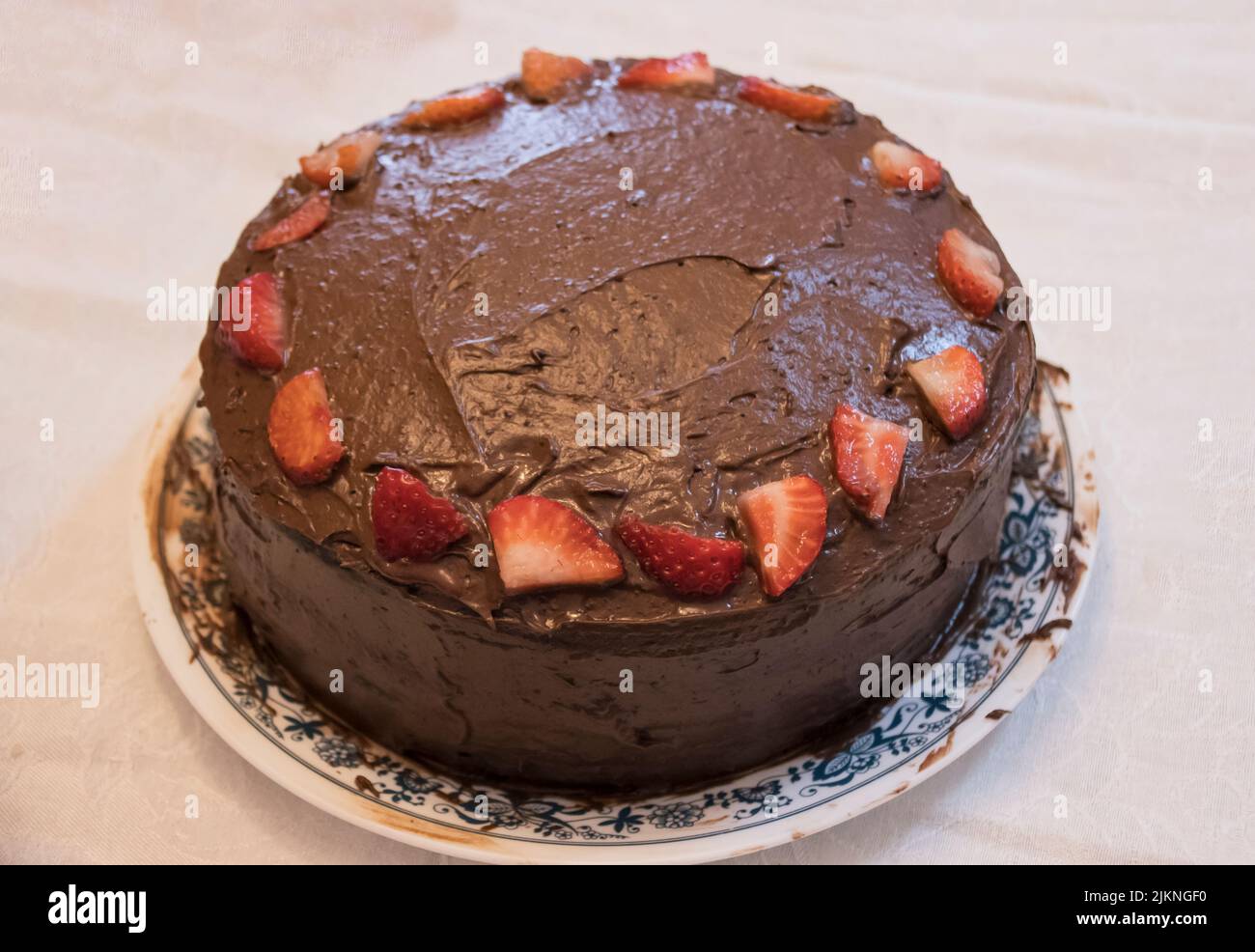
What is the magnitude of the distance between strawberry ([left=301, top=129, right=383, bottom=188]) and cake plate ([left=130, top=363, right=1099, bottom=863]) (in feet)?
2.85

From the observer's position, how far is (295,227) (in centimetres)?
319

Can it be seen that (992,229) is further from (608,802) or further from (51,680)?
(51,680)

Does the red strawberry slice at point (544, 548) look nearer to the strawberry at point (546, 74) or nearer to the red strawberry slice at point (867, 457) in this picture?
the red strawberry slice at point (867, 457)

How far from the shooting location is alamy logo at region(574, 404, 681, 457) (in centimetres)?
272

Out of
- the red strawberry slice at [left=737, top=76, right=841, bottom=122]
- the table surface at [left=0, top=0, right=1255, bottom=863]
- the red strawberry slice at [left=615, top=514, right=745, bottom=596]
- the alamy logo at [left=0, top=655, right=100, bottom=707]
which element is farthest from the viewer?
the red strawberry slice at [left=737, top=76, right=841, bottom=122]

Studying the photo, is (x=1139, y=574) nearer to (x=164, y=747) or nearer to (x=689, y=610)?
(x=689, y=610)

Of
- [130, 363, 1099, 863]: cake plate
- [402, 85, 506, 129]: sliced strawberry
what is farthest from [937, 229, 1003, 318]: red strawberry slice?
[402, 85, 506, 129]: sliced strawberry

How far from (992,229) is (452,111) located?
2.11 metres

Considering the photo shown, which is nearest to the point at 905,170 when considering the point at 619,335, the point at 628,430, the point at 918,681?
the point at 619,335

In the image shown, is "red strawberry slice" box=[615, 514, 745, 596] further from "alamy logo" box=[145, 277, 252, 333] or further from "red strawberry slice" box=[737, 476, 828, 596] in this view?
"alamy logo" box=[145, 277, 252, 333]

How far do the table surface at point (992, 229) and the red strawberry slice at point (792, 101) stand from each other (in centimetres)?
122

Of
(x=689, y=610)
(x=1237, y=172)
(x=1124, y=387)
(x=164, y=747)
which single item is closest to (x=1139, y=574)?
(x=1124, y=387)

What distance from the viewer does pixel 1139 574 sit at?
3535mm

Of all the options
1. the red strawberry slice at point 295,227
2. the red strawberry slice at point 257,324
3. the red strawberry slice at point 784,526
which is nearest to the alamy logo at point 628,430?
the red strawberry slice at point 784,526
